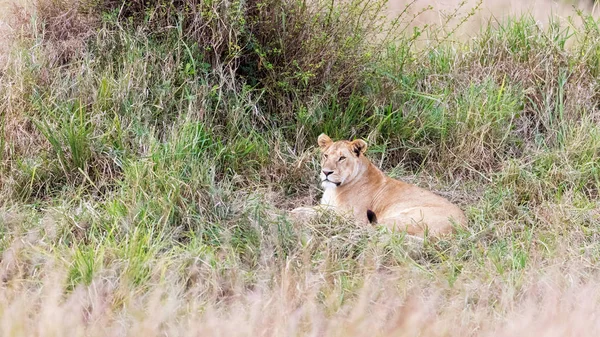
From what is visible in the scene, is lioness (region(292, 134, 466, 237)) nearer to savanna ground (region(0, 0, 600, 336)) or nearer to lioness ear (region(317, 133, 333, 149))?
lioness ear (region(317, 133, 333, 149))

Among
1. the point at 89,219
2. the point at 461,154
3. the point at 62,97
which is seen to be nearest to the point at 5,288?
the point at 89,219

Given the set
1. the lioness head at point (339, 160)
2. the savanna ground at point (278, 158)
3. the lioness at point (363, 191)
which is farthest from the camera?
the lioness head at point (339, 160)

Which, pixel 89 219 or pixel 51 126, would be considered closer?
pixel 89 219

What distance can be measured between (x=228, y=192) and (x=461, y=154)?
2.06 metres

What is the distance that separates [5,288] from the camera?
17.0 ft

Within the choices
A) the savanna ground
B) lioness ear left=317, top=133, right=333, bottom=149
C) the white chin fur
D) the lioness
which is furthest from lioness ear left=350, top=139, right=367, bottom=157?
the savanna ground

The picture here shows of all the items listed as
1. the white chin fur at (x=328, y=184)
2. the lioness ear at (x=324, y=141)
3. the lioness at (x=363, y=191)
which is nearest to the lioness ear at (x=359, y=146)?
the lioness at (x=363, y=191)

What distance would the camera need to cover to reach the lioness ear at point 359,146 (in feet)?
23.6

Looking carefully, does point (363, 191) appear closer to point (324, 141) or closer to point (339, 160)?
point (339, 160)

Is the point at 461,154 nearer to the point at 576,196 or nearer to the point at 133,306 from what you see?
the point at 576,196

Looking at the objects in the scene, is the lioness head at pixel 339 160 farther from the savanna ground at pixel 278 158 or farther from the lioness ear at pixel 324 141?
the savanna ground at pixel 278 158

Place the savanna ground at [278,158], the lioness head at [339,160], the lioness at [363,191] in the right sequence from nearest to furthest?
the savanna ground at [278,158]
the lioness at [363,191]
the lioness head at [339,160]

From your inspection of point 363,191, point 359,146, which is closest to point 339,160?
point 359,146

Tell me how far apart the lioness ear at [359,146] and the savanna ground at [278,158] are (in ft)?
1.53
